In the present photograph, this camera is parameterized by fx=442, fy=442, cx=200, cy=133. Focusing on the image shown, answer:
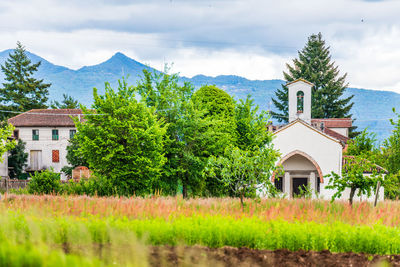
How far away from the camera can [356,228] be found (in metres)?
10.2

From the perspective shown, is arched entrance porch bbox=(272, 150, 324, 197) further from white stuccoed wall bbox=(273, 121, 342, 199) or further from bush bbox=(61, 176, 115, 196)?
bush bbox=(61, 176, 115, 196)

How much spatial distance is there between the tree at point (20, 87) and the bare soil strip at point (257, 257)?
56642 mm

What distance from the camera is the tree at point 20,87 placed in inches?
2424

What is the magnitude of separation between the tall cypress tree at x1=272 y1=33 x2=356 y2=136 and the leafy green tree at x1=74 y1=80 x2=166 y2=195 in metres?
47.6

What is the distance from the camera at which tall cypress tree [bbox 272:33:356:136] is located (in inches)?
2586

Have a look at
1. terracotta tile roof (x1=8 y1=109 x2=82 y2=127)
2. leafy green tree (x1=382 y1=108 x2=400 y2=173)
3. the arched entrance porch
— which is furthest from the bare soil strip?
terracotta tile roof (x1=8 y1=109 x2=82 y2=127)

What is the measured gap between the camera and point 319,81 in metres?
68.4

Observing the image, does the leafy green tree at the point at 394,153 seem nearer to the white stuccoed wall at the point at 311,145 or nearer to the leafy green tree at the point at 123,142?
the white stuccoed wall at the point at 311,145

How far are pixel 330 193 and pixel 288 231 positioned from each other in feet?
68.1

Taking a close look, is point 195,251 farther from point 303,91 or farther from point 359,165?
point 303,91

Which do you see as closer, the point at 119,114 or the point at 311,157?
the point at 119,114

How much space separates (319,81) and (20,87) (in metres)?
44.4

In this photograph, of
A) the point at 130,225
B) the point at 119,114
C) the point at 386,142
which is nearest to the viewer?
the point at 130,225

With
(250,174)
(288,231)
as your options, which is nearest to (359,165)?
(250,174)
